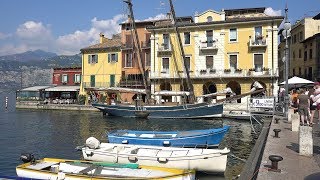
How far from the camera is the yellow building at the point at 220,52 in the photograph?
46344 mm

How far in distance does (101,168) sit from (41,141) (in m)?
13.5

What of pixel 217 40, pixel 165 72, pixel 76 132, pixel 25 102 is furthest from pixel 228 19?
pixel 25 102

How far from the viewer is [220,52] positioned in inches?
1928

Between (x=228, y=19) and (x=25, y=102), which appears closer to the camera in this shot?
(x=228, y=19)

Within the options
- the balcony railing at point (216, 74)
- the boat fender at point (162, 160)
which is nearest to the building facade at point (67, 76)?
the balcony railing at point (216, 74)

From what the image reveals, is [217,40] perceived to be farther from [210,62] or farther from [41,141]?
[41,141]

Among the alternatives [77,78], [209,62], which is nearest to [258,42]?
[209,62]

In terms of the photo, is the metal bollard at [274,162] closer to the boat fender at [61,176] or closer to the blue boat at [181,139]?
the boat fender at [61,176]

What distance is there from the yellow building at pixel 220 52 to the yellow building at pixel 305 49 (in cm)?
993

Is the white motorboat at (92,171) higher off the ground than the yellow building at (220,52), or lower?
lower

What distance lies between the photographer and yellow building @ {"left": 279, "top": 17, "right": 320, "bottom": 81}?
173ft

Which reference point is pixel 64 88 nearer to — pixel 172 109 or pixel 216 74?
pixel 172 109

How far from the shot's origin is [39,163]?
1406cm

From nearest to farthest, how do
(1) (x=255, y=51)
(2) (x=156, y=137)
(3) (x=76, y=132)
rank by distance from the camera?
(2) (x=156, y=137)
(3) (x=76, y=132)
(1) (x=255, y=51)
